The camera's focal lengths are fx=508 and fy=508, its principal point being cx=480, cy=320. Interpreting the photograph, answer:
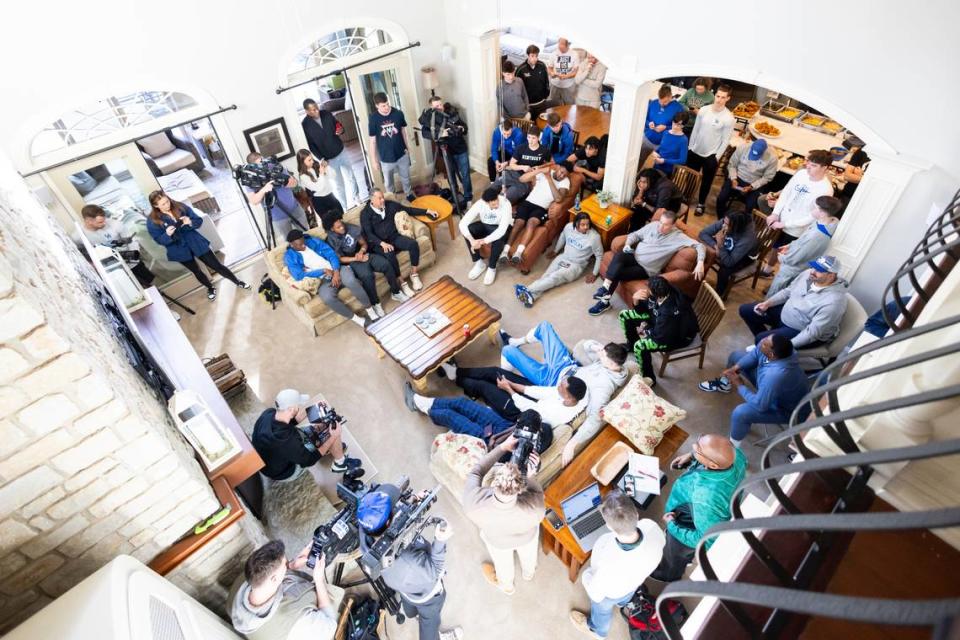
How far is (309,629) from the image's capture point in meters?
2.70

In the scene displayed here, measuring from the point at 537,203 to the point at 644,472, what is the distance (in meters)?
3.66

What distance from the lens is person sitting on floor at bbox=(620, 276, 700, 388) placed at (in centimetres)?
439

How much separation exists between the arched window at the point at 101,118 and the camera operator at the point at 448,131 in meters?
2.96

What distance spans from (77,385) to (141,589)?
728 millimetres

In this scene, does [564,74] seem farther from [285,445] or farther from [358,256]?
[285,445]

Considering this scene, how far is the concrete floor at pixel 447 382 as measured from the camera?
3541mm

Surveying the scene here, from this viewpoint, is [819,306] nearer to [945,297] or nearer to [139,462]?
[945,297]

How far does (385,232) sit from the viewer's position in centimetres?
575

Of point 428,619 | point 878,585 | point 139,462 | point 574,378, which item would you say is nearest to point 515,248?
point 574,378

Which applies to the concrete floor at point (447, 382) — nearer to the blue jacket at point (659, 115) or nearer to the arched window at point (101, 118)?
the blue jacket at point (659, 115)

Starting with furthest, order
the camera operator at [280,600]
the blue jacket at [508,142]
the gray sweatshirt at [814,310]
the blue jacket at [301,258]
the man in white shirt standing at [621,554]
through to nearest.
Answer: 1. the blue jacket at [508,142]
2. the blue jacket at [301,258]
3. the gray sweatshirt at [814,310]
4. the man in white shirt standing at [621,554]
5. the camera operator at [280,600]

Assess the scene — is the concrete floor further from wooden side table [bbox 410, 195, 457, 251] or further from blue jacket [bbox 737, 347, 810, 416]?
blue jacket [bbox 737, 347, 810, 416]

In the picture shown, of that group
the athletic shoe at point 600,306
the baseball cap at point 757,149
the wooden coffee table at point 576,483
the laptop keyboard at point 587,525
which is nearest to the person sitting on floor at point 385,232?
the athletic shoe at point 600,306

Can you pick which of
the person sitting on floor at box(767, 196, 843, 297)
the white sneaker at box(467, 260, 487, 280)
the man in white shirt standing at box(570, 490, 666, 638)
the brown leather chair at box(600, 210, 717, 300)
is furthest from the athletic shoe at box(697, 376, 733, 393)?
the white sneaker at box(467, 260, 487, 280)
